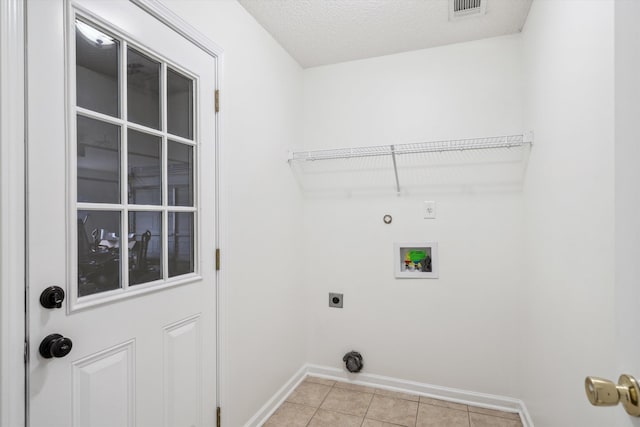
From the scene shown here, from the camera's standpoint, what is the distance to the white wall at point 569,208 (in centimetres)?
106

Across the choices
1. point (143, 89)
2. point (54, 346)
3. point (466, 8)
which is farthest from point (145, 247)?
point (466, 8)

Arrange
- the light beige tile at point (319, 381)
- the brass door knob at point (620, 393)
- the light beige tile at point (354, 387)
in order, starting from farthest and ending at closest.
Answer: the light beige tile at point (319, 381) < the light beige tile at point (354, 387) < the brass door knob at point (620, 393)

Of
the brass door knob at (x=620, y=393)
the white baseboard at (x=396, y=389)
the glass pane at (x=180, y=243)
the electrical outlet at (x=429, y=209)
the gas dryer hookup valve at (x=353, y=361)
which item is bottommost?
the white baseboard at (x=396, y=389)

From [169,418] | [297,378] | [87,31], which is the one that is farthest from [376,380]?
[87,31]

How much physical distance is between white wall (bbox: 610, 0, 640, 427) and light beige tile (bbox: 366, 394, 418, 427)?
1.82 metres

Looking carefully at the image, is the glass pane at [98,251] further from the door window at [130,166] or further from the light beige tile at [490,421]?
the light beige tile at [490,421]

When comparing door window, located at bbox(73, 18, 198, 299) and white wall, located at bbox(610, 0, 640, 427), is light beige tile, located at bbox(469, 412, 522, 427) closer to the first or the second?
white wall, located at bbox(610, 0, 640, 427)

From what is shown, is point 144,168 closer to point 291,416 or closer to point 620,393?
point 620,393

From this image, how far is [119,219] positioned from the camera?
4.19 ft

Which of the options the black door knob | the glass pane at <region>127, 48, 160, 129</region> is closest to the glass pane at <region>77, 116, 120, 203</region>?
the glass pane at <region>127, 48, 160, 129</region>

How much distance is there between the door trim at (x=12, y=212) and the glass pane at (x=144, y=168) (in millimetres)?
382

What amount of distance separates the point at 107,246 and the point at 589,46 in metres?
1.83

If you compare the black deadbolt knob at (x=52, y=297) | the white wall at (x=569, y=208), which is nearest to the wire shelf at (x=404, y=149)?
the white wall at (x=569, y=208)

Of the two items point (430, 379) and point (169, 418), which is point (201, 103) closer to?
point (169, 418)
